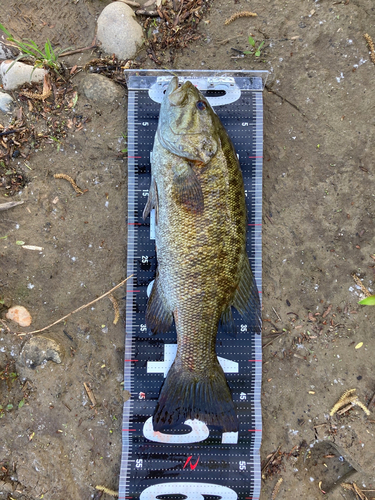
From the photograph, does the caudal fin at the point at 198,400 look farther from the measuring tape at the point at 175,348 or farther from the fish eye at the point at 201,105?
the fish eye at the point at 201,105

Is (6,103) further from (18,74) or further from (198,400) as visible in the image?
(198,400)

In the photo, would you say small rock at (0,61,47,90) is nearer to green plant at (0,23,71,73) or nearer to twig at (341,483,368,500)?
green plant at (0,23,71,73)

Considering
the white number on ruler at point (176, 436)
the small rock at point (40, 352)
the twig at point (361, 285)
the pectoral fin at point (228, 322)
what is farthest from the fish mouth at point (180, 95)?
the white number on ruler at point (176, 436)

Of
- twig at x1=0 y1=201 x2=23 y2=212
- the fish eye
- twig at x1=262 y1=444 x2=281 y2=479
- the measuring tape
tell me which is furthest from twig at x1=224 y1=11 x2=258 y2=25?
twig at x1=262 y1=444 x2=281 y2=479

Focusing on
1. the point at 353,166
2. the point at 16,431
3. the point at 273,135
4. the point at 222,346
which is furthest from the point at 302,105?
the point at 16,431

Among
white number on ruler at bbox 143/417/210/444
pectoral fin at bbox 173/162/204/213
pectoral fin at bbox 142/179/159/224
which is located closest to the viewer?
pectoral fin at bbox 173/162/204/213

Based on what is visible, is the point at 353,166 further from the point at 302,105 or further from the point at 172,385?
the point at 172,385
